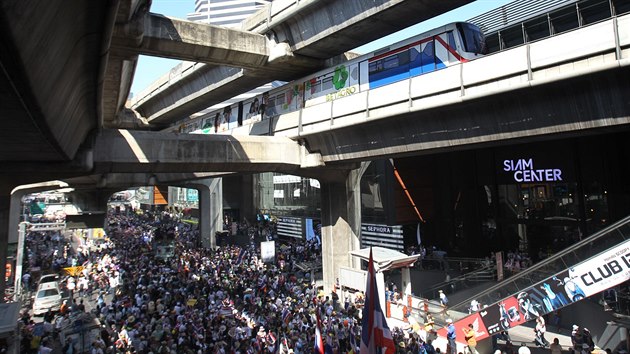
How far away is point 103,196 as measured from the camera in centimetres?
4419

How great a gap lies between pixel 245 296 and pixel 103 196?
3362 cm

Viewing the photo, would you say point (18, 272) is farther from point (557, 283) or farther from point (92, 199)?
point (557, 283)

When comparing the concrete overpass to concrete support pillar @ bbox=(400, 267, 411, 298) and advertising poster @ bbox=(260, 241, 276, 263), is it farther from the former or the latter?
concrete support pillar @ bbox=(400, 267, 411, 298)

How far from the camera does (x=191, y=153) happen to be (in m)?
15.8

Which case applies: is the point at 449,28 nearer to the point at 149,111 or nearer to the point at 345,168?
the point at 345,168

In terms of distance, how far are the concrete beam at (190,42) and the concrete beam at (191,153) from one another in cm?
338

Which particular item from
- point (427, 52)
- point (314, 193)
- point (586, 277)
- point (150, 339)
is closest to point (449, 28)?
point (427, 52)

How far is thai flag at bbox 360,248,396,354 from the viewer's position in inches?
296

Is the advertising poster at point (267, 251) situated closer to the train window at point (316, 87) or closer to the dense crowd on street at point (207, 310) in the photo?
the dense crowd on street at point (207, 310)

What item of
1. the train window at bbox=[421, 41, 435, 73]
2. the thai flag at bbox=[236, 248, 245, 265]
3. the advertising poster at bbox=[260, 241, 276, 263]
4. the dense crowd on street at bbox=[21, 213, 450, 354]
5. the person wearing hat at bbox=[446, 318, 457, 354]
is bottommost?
the person wearing hat at bbox=[446, 318, 457, 354]

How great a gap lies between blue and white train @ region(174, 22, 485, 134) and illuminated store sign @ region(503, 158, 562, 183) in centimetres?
1041

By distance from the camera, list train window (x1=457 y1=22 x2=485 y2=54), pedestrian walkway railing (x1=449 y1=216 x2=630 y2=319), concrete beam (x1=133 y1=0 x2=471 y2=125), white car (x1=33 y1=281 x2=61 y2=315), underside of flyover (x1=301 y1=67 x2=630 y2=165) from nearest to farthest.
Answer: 1. underside of flyover (x1=301 y1=67 x2=630 y2=165)
2. pedestrian walkway railing (x1=449 y1=216 x2=630 y2=319)
3. train window (x1=457 y1=22 x2=485 y2=54)
4. concrete beam (x1=133 y1=0 x2=471 y2=125)
5. white car (x1=33 y1=281 x2=61 y2=315)

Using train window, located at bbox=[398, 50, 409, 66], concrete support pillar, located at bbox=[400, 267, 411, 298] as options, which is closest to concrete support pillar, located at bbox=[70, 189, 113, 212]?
concrete support pillar, located at bbox=[400, 267, 411, 298]

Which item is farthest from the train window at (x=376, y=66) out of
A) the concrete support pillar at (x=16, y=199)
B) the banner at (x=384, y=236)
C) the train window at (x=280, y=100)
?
the concrete support pillar at (x=16, y=199)
